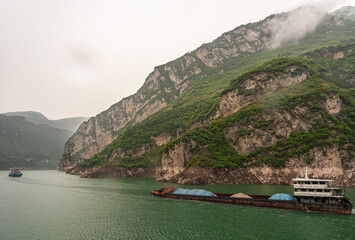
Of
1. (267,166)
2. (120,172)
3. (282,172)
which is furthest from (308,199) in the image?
(120,172)

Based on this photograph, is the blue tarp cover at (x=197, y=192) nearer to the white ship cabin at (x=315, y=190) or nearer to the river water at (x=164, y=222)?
the river water at (x=164, y=222)

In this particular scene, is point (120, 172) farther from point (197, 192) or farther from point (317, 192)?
point (317, 192)

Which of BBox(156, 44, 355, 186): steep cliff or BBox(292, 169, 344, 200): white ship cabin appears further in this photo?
BBox(156, 44, 355, 186): steep cliff

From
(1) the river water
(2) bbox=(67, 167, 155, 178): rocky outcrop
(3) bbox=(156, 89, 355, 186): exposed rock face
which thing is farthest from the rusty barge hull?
(2) bbox=(67, 167, 155, 178): rocky outcrop

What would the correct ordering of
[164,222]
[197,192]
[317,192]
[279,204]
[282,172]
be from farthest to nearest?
[282,172], [197,192], [279,204], [317,192], [164,222]

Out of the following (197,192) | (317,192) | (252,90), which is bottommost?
(197,192)

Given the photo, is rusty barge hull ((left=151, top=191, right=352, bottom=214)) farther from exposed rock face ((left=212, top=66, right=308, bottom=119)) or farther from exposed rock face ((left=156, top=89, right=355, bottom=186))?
exposed rock face ((left=212, top=66, right=308, bottom=119))

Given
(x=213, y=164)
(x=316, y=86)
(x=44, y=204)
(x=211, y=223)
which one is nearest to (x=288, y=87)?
(x=316, y=86)

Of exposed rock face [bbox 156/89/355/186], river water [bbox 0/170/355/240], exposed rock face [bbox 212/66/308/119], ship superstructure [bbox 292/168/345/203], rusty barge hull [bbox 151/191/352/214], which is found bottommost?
river water [bbox 0/170/355/240]

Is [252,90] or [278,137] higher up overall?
[252,90]
